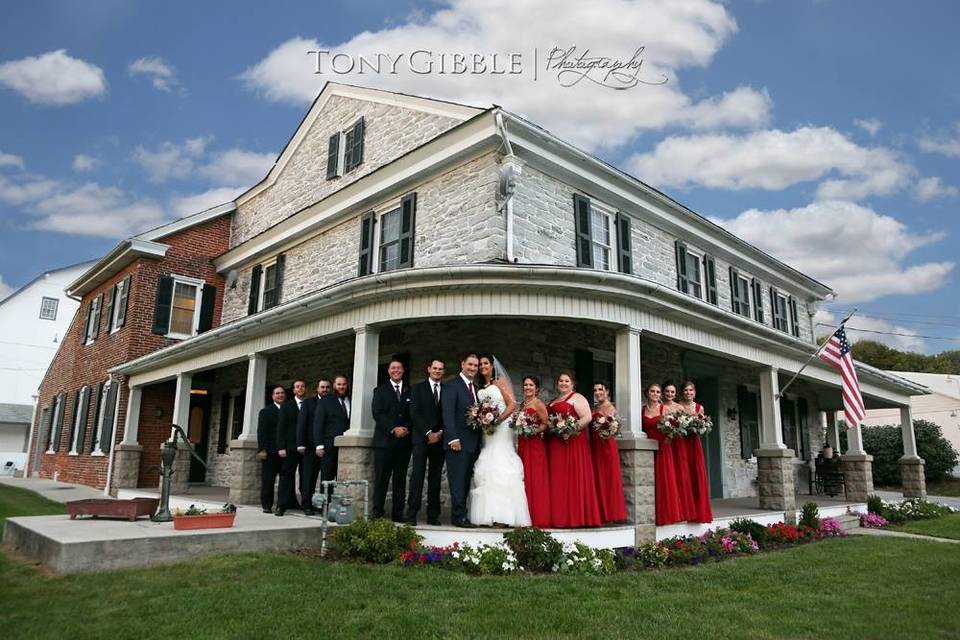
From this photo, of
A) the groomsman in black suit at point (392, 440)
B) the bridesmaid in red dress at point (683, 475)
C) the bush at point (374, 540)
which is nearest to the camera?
the bush at point (374, 540)

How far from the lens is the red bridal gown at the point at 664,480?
8242 mm

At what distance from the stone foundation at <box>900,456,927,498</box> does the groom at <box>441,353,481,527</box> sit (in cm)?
1352

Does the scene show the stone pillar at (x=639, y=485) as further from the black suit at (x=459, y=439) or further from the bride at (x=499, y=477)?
the black suit at (x=459, y=439)

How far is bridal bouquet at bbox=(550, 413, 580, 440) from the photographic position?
748 cm

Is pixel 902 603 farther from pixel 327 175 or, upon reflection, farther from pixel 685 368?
pixel 327 175

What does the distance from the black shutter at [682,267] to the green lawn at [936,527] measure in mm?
5683

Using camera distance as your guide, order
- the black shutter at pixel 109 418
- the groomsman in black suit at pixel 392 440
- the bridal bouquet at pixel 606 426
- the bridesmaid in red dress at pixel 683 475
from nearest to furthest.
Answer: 1. the bridal bouquet at pixel 606 426
2. the groomsman in black suit at pixel 392 440
3. the bridesmaid in red dress at pixel 683 475
4. the black shutter at pixel 109 418

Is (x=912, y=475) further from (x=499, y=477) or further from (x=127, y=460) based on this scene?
(x=127, y=460)

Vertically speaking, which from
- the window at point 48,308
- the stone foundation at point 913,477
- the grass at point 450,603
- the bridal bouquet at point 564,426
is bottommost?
the grass at point 450,603

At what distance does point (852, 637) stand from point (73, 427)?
764 inches

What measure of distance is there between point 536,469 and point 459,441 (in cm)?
90

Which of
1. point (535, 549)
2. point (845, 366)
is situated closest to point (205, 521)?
point (535, 549)

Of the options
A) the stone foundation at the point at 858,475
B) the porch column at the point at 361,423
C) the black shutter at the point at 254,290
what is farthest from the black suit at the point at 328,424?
the stone foundation at the point at 858,475

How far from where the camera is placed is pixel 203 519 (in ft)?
23.6
